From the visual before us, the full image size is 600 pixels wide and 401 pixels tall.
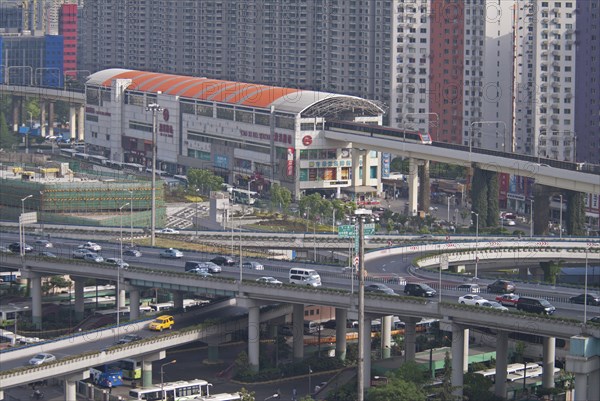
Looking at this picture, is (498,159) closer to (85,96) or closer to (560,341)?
(560,341)

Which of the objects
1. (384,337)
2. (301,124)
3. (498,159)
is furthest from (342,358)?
(301,124)

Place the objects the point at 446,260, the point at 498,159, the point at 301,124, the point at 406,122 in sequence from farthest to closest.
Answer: the point at 406,122
the point at 301,124
the point at 498,159
the point at 446,260

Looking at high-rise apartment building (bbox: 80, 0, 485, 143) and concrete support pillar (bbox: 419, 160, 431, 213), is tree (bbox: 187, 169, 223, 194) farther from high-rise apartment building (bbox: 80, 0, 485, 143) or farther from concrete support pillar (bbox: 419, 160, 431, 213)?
high-rise apartment building (bbox: 80, 0, 485, 143)

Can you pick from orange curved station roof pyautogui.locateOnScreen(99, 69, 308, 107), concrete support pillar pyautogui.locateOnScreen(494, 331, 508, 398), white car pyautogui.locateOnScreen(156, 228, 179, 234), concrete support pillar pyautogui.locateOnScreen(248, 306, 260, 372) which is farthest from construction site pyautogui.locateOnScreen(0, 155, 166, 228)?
concrete support pillar pyautogui.locateOnScreen(494, 331, 508, 398)

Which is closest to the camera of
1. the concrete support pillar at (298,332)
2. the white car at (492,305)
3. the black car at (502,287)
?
the white car at (492,305)

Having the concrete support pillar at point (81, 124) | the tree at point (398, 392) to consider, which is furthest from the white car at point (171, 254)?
the concrete support pillar at point (81, 124)

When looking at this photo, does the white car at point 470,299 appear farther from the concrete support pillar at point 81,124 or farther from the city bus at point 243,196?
the concrete support pillar at point 81,124

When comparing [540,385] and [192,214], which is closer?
[540,385]
